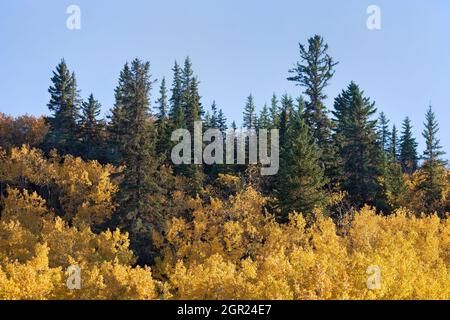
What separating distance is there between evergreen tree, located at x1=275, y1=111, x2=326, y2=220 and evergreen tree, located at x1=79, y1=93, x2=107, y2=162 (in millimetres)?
25158

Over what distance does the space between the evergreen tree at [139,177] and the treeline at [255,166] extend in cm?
9

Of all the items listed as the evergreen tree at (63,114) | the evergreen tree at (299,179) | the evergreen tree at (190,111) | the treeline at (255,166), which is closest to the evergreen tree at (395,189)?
the treeline at (255,166)

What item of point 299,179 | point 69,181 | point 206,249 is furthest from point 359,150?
point 69,181

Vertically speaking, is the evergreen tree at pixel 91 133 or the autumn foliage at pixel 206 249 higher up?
the evergreen tree at pixel 91 133

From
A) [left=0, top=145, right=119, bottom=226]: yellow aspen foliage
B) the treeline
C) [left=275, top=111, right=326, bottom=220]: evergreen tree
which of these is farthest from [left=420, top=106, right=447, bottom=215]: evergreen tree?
[left=0, top=145, right=119, bottom=226]: yellow aspen foliage

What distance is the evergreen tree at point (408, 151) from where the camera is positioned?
250 ft

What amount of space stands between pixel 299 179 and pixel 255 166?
13895mm

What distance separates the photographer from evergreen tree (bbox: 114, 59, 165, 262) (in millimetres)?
41281

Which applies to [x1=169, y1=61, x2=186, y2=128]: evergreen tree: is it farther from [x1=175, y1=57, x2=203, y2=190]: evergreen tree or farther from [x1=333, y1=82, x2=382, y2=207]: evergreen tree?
[x1=333, y1=82, x2=382, y2=207]: evergreen tree

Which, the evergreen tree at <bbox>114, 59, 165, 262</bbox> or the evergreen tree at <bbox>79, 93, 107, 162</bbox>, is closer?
the evergreen tree at <bbox>114, 59, 165, 262</bbox>

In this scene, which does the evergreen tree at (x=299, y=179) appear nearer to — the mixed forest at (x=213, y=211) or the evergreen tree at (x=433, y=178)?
the mixed forest at (x=213, y=211)

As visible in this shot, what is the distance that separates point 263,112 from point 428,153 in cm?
2587

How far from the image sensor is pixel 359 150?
5234 centimetres

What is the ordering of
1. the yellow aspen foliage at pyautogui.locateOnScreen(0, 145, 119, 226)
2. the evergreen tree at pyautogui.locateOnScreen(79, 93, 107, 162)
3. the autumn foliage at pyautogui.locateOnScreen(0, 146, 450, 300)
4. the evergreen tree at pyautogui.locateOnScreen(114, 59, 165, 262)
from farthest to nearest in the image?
the evergreen tree at pyautogui.locateOnScreen(79, 93, 107, 162) → the yellow aspen foliage at pyautogui.locateOnScreen(0, 145, 119, 226) → the evergreen tree at pyautogui.locateOnScreen(114, 59, 165, 262) → the autumn foliage at pyautogui.locateOnScreen(0, 146, 450, 300)
